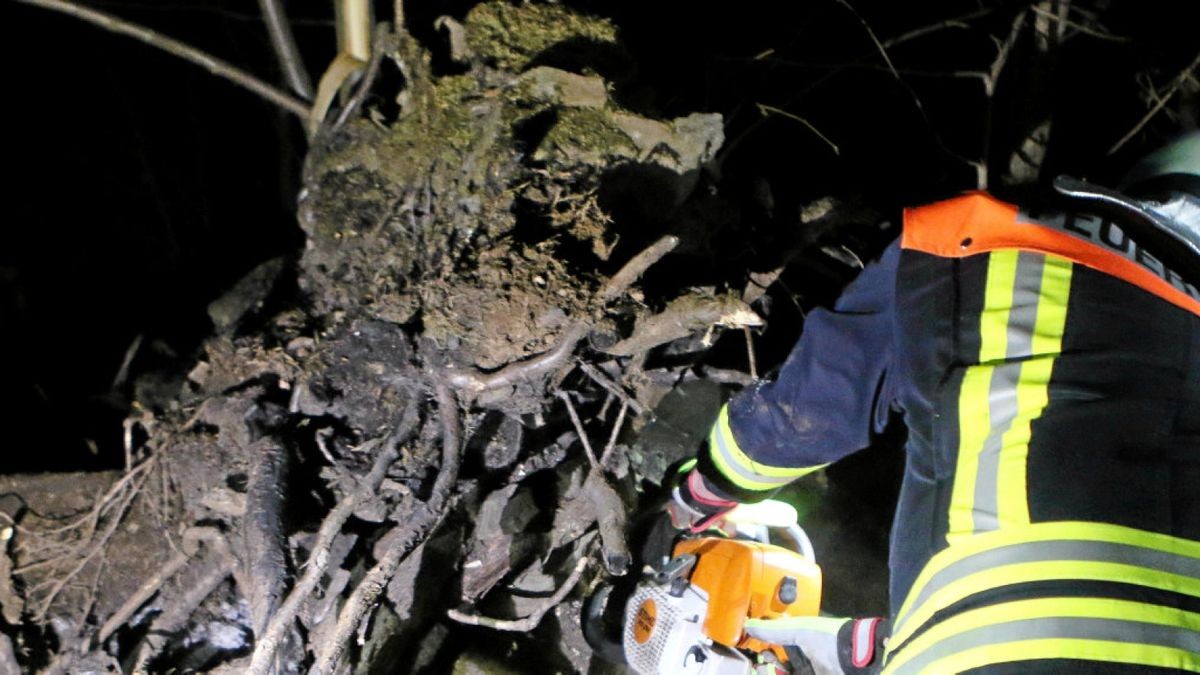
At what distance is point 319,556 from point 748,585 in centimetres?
100

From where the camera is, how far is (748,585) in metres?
1.86

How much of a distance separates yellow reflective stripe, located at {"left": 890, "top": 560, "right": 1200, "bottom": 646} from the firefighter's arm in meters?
0.58

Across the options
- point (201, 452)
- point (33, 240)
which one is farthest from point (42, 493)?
point (33, 240)

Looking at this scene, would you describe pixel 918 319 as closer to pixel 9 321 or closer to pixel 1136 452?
pixel 1136 452

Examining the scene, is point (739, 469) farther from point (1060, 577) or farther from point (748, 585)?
point (1060, 577)

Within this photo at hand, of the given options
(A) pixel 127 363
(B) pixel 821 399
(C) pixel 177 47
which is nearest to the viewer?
(B) pixel 821 399

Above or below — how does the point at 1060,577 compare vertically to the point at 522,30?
below

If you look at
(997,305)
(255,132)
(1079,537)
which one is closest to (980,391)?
(997,305)

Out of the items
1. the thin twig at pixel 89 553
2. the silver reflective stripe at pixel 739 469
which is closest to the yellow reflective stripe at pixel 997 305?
the silver reflective stripe at pixel 739 469

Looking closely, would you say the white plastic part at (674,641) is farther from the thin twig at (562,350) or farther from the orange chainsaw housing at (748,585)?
the thin twig at (562,350)

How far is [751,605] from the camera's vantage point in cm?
189

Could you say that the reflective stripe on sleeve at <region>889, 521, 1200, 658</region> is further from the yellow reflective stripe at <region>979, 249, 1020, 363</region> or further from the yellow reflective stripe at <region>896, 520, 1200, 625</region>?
the yellow reflective stripe at <region>979, 249, 1020, 363</region>

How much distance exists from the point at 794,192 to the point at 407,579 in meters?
2.13

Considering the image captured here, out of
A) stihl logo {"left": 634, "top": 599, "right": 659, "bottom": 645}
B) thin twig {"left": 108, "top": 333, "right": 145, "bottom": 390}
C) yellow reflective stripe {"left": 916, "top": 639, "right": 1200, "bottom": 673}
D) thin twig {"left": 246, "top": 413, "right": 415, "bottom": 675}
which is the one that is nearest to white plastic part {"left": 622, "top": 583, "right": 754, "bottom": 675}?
stihl logo {"left": 634, "top": 599, "right": 659, "bottom": 645}
